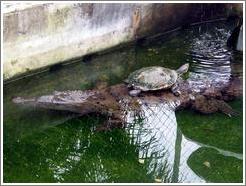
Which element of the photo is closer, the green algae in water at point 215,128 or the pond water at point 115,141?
the pond water at point 115,141

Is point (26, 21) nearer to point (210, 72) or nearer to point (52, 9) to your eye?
point (52, 9)

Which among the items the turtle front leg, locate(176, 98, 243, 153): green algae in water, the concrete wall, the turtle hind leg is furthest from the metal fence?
the concrete wall

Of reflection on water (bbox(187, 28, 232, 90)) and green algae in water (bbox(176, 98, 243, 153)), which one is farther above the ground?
reflection on water (bbox(187, 28, 232, 90))

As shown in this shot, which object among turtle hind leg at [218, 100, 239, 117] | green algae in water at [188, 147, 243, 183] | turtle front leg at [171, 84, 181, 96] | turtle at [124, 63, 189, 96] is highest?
turtle at [124, 63, 189, 96]

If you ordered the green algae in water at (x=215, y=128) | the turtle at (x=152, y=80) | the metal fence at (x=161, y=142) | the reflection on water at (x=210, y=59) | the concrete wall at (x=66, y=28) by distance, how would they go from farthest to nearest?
the reflection on water at (x=210, y=59), the concrete wall at (x=66, y=28), the turtle at (x=152, y=80), the green algae in water at (x=215, y=128), the metal fence at (x=161, y=142)

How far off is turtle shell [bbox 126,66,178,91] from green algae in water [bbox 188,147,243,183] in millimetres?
1282

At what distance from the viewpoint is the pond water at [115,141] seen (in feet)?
17.5

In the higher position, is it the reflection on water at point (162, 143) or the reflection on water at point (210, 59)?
the reflection on water at point (210, 59)

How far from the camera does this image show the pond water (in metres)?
5.35

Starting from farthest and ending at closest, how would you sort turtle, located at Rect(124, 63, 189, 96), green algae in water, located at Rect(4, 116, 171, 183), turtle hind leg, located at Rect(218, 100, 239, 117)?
turtle, located at Rect(124, 63, 189, 96) → turtle hind leg, located at Rect(218, 100, 239, 117) → green algae in water, located at Rect(4, 116, 171, 183)

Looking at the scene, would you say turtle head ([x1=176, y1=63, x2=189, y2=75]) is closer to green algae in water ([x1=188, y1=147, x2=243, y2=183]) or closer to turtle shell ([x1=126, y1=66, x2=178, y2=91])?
turtle shell ([x1=126, y1=66, x2=178, y2=91])

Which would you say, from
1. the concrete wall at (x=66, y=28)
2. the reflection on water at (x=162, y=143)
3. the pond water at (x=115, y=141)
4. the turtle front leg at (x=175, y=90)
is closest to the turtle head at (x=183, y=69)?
the pond water at (x=115, y=141)

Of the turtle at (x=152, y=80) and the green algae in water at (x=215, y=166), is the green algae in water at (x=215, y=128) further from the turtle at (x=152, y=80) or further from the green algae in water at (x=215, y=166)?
the turtle at (x=152, y=80)

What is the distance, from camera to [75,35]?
25.1ft
